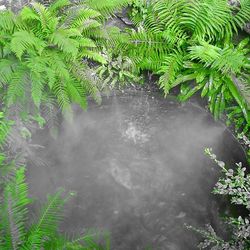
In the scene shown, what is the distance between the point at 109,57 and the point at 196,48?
140 cm

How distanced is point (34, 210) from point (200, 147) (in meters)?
2.64

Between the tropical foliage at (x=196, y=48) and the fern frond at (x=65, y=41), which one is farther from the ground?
the fern frond at (x=65, y=41)

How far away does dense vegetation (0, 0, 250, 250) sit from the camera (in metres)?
4.44

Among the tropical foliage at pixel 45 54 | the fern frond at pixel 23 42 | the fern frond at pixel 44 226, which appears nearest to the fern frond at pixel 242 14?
the tropical foliage at pixel 45 54

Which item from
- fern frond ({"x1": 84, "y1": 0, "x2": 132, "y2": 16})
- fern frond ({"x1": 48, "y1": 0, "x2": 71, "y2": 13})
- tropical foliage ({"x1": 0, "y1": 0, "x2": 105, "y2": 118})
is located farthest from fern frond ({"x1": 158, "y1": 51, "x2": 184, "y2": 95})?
fern frond ({"x1": 48, "y1": 0, "x2": 71, "y2": 13})

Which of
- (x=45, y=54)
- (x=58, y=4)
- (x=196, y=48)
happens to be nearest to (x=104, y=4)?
(x=58, y=4)

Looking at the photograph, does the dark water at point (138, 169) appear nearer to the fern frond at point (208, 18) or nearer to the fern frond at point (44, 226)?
the fern frond at point (44, 226)

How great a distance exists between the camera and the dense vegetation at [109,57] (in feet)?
14.6

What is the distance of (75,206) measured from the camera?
4.45 metres

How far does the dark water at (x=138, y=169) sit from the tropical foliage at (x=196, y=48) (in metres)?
0.46

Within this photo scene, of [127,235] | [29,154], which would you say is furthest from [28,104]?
[127,235]

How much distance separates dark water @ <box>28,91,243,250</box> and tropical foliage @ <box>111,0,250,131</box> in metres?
0.46

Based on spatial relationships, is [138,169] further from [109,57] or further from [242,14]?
[242,14]

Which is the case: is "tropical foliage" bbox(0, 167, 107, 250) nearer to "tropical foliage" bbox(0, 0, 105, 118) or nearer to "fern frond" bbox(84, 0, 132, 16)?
"tropical foliage" bbox(0, 0, 105, 118)
